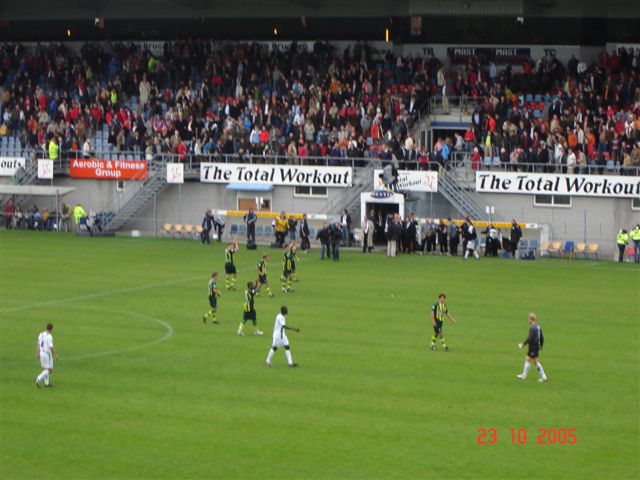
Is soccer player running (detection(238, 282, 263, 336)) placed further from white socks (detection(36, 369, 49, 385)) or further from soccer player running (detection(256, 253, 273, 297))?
white socks (detection(36, 369, 49, 385))

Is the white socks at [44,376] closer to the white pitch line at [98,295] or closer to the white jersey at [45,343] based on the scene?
the white jersey at [45,343]

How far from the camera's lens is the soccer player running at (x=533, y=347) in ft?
94.8

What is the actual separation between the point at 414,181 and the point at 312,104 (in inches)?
353

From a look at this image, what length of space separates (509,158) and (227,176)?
13.5m

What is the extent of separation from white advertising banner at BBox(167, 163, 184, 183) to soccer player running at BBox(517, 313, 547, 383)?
109 feet

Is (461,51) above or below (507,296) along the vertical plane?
above

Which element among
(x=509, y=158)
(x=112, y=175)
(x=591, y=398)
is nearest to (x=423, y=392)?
(x=591, y=398)

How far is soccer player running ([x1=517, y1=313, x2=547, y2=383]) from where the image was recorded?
28891mm

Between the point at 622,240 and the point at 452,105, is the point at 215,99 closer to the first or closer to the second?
the point at 452,105

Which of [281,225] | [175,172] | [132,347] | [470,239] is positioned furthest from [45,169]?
[132,347]

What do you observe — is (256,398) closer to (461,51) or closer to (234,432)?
(234,432)

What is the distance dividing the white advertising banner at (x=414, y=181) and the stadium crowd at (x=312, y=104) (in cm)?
109

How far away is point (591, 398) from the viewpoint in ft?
91.1

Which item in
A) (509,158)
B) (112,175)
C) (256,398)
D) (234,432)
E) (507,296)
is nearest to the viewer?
(234,432)
